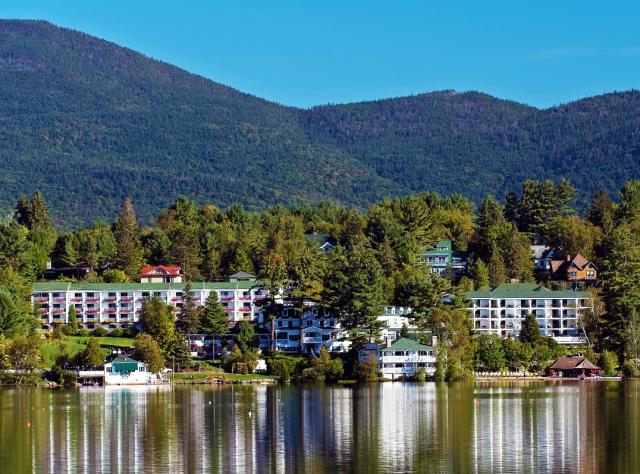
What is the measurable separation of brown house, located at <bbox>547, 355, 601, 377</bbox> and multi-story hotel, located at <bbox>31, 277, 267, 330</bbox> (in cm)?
3818

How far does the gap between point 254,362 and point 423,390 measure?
26167 millimetres

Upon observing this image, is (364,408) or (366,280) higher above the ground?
(366,280)

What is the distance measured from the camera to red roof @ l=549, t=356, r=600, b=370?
5251 inches

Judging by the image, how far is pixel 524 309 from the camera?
154625 mm

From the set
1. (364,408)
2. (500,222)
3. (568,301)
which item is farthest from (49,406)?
(500,222)

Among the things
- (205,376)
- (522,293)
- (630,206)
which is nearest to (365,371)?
(205,376)

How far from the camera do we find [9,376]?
124m

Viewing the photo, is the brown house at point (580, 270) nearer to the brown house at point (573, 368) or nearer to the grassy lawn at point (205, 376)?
the brown house at point (573, 368)

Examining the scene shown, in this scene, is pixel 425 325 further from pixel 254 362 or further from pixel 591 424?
pixel 591 424

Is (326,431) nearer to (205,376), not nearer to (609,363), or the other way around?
(205,376)

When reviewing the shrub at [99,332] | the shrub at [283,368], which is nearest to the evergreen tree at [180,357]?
the shrub at [283,368]

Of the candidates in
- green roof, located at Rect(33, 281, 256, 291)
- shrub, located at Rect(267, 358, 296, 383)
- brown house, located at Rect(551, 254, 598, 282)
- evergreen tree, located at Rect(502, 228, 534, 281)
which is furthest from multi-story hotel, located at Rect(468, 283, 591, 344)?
shrub, located at Rect(267, 358, 296, 383)

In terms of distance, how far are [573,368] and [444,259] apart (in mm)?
44626

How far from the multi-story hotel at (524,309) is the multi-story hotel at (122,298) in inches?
1010
